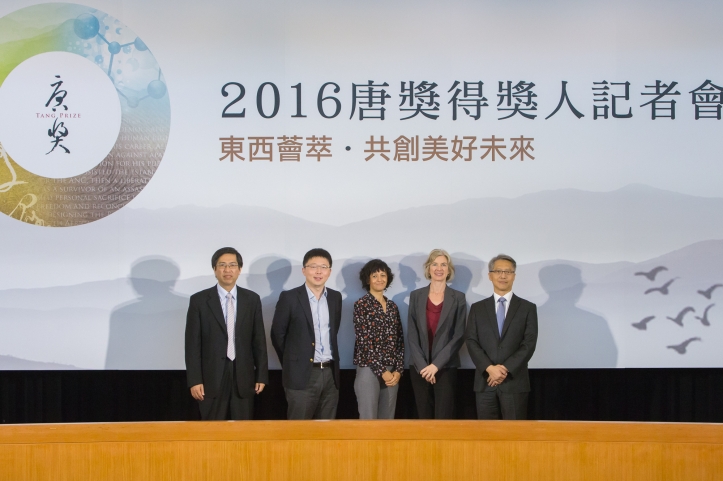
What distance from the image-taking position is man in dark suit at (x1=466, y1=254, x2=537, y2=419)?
3.70m

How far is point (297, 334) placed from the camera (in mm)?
3746

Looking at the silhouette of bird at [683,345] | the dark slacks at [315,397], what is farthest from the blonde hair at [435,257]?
the silhouette of bird at [683,345]

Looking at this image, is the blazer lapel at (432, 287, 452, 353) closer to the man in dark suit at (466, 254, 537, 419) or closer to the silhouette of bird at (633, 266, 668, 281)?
the man in dark suit at (466, 254, 537, 419)

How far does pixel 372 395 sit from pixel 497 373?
0.70 meters

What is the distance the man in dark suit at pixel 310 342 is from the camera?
3.71m

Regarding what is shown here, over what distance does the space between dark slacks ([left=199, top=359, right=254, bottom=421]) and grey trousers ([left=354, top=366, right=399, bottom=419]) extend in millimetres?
630

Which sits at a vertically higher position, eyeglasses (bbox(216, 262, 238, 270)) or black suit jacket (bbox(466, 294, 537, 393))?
eyeglasses (bbox(216, 262, 238, 270))

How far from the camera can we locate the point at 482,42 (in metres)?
4.17

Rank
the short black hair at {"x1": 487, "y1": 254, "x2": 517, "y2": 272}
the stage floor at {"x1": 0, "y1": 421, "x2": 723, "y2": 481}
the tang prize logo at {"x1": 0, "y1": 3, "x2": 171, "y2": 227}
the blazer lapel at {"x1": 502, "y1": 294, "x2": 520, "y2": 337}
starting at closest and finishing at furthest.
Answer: the stage floor at {"x1": 0, "y1": 421, "x2": 723, "y2": 481}, the blazer lapel at {"x1": 502, "y1": 294, "x2": 520, "y2": 337}, the short black hair at {"x1": 487, "y1": 254, "x2": 517, "y2": 272}, the tang prize logo at {"x1": 0, "y1": 3, "x2": 171, "y2": 227}

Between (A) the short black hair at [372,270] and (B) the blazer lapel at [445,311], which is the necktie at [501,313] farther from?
(A) the short black hair at [372,270]

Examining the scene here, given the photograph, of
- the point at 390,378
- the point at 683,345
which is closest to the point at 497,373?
the point at 390,378

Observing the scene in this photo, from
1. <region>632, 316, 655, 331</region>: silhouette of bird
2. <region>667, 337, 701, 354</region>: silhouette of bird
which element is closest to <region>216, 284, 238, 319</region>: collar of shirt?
<region>632, 316, 655, 331</region>: silhouette of bird

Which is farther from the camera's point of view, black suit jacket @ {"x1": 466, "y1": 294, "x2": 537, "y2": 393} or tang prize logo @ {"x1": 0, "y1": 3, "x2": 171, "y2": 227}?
tang prize logo @ {"x1": 0, "y1": 3, "x2": 171, "y2": 227}

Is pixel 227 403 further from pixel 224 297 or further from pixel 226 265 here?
pixel 226 265
